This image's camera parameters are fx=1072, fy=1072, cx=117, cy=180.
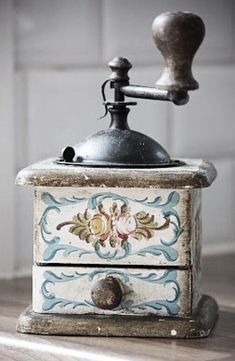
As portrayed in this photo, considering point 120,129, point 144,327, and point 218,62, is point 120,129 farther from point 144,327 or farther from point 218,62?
point 218,62

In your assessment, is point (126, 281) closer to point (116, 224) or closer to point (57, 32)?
point (116, 224)

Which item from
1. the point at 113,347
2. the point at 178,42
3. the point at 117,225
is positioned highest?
the point at 178,42

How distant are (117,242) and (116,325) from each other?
0.08m

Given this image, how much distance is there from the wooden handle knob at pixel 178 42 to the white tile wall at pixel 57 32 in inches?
17.8

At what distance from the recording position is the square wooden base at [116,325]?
1.05 metres

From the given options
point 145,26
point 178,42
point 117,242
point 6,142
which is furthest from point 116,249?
point 145,26

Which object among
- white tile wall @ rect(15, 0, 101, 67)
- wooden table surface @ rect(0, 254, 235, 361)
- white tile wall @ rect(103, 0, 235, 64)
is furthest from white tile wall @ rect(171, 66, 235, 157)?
wooden table surface @ rect(0, 254, 235, 361)

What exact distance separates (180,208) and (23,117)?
0.44 meters

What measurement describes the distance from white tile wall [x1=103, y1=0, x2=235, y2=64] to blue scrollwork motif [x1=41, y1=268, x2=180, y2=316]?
1.62 ft

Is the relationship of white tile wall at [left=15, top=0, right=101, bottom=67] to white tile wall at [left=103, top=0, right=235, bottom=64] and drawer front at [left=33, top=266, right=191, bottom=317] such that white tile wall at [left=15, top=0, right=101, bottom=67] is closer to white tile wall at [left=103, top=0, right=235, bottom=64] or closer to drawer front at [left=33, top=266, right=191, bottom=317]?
white tile wall at [left=103, top=0, right=235, bottom=64]

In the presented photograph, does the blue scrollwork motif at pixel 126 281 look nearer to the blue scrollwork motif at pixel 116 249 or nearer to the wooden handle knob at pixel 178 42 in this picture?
the blue scrollwork motif at pixel 116 249

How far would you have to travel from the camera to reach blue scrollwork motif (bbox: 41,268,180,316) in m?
1.07

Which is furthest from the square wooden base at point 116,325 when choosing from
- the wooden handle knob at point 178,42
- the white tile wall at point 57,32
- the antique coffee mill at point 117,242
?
the white tile wall at point 57,32

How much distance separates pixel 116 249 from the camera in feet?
3.51
